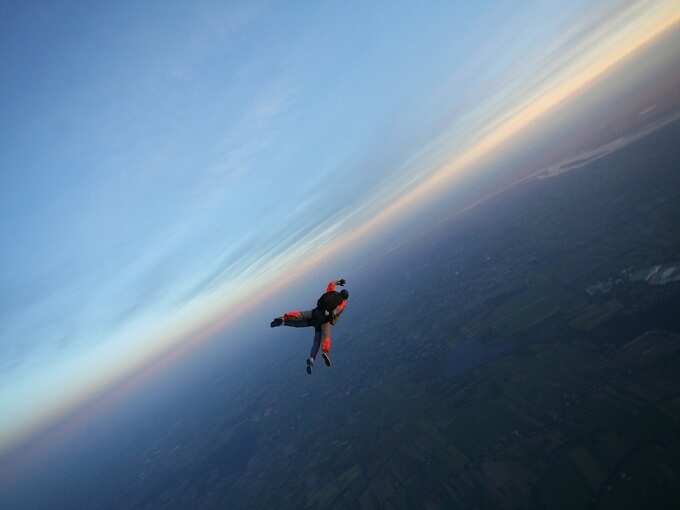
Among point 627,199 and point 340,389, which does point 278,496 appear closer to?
point 340,389

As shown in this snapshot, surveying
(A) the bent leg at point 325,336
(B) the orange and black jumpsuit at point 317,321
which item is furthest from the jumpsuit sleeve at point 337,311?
(A) the bent leg at point 325,336

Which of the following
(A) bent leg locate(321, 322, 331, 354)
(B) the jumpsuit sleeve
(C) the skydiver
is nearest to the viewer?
(A) bent leg locate(321, 322, 331, 354)

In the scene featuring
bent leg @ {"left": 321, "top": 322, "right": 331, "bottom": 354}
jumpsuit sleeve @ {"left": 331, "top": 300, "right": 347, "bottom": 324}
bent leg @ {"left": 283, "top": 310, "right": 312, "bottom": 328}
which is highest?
bent leg @ {"left": 283, "top": 310, "right": 312, "bottom": 328}

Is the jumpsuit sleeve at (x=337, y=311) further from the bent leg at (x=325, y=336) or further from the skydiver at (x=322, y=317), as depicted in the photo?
the bent leg at (x=325, y=336)

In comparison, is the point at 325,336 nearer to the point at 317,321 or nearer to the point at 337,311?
the point at 317,321

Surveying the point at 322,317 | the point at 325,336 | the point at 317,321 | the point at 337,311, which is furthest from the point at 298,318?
the point at 337,311

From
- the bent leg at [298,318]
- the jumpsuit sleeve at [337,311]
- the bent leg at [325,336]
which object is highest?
the bent leg at [298,318]

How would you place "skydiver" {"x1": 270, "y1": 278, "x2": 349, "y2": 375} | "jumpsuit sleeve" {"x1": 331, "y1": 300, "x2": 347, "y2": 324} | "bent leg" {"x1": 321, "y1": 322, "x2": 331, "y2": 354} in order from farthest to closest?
"jumpsuit sleeve" {"x1": 331, "y1": 300, "x2": 347, "y2": 324} → "skydiver" {"x1": 270, "y1": 278, "x2": 349, "y2": 375} → "bent leg" {"x1": 321, "y1": 322, "x2": 331, "y2": 354}

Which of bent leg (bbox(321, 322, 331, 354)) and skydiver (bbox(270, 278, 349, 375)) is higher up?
skydiver (bbox(270, 278, 349, 375))

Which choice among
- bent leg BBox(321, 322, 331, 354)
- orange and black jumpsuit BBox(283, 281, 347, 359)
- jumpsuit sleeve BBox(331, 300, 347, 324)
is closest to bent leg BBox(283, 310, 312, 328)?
orange and black jumpsuit BBox(283, 281, 347, 359)

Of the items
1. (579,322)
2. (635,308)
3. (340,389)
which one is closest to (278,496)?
(340,389)

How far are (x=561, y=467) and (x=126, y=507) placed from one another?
718ft

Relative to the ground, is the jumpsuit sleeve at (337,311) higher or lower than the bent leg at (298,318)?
lower

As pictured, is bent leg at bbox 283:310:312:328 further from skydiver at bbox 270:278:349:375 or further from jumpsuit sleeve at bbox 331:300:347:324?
jumpsuit sleeve at bbox 331:300:347:324
